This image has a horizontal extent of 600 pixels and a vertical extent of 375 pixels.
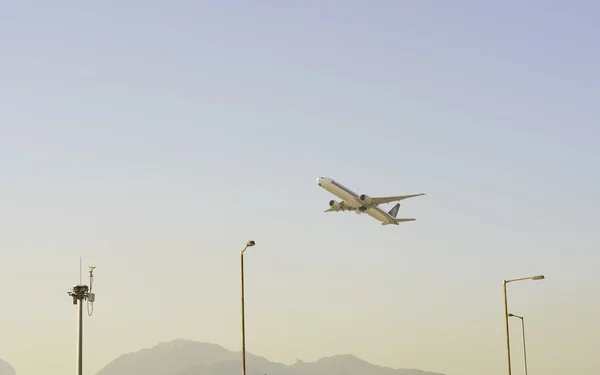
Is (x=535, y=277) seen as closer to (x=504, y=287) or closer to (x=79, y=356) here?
(x=504, y=287)

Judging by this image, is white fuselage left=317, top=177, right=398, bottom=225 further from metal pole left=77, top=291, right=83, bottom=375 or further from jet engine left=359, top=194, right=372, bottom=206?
metal pole left=77, top=291, right=83, bottom=375

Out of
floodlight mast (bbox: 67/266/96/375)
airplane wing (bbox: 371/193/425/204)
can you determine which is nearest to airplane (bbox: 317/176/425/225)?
airplane wing (bbox: 371/193/425/204)

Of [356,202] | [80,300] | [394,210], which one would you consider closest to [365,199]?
[356,202]

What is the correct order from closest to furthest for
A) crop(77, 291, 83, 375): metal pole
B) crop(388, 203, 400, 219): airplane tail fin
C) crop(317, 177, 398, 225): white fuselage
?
crop(77, 291, 83, 375): metal pole < crop(317, 177, 398, 225): white fuselage < crop(388, 203, 400, 219): airplane tail fin

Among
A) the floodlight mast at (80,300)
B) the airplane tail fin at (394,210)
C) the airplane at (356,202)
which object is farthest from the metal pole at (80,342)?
the airplane tail fin at (394,210)

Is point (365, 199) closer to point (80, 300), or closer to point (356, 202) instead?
point (356, 202)

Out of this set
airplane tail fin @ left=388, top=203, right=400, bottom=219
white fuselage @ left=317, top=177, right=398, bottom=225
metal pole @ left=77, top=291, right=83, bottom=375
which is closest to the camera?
metal pole @ left=77, top=291, right=83, bottom=375

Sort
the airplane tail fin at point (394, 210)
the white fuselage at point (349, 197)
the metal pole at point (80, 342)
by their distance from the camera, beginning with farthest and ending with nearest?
the airplane tail fin at point (394, 210) → the white fuselage at point (349, 197) → the metal pole at point (80, 342)

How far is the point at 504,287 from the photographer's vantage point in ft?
Answer: 287

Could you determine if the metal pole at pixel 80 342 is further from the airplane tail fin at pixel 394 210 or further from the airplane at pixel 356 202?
the airplane tail fin at pixel 394 210

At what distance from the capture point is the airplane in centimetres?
15162

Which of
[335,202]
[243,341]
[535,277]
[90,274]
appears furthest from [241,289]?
[335,202]

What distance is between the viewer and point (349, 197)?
154250 millimetres

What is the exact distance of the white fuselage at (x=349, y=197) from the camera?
151 m
